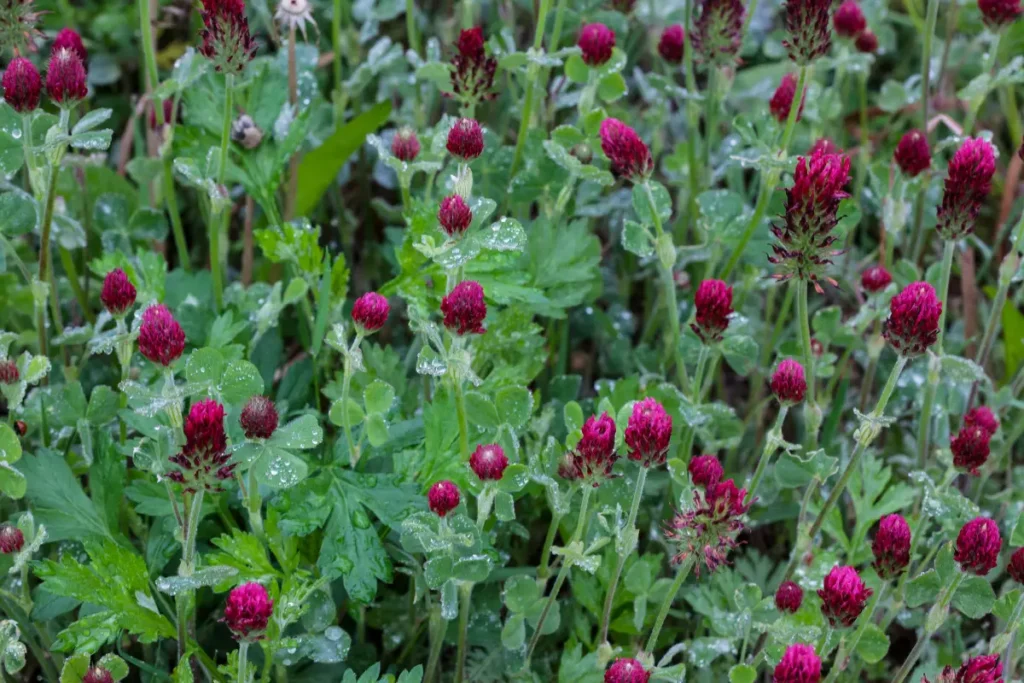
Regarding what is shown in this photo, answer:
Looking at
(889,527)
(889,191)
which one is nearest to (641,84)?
(889,191)

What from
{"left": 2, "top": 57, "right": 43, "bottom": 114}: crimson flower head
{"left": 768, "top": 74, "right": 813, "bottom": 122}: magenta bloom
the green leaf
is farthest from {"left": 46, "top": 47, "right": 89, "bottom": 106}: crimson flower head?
{"left": 768, "top": 74, "right": 813, "bottom": 122}: magenta bloom

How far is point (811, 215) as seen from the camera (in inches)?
59.0

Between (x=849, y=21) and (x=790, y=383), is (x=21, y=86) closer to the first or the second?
(x=790, y=383)

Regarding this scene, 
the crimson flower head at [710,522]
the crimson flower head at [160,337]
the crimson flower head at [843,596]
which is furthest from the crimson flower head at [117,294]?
the crimson flower head at [843,596]

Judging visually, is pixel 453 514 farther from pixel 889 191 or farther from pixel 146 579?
pixel 889 191

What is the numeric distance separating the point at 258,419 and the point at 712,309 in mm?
679

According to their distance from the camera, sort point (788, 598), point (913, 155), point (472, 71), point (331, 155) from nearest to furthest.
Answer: point (788, 598) < point (472, 71) < point (913, 155) < point (331, 155)

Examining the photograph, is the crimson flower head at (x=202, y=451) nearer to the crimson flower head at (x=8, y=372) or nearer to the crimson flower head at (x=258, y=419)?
the crimson flower head at (x=258, y=419)

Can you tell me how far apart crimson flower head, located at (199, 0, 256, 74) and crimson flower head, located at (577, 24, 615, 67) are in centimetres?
57

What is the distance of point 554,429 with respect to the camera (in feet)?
6.40

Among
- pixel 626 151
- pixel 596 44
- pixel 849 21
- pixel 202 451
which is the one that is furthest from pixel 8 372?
pixel 849 21

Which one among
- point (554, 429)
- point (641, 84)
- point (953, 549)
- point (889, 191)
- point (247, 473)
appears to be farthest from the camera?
point (641, 84)

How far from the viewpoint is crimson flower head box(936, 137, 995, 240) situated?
5.25ft

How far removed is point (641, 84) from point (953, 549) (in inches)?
55.1
